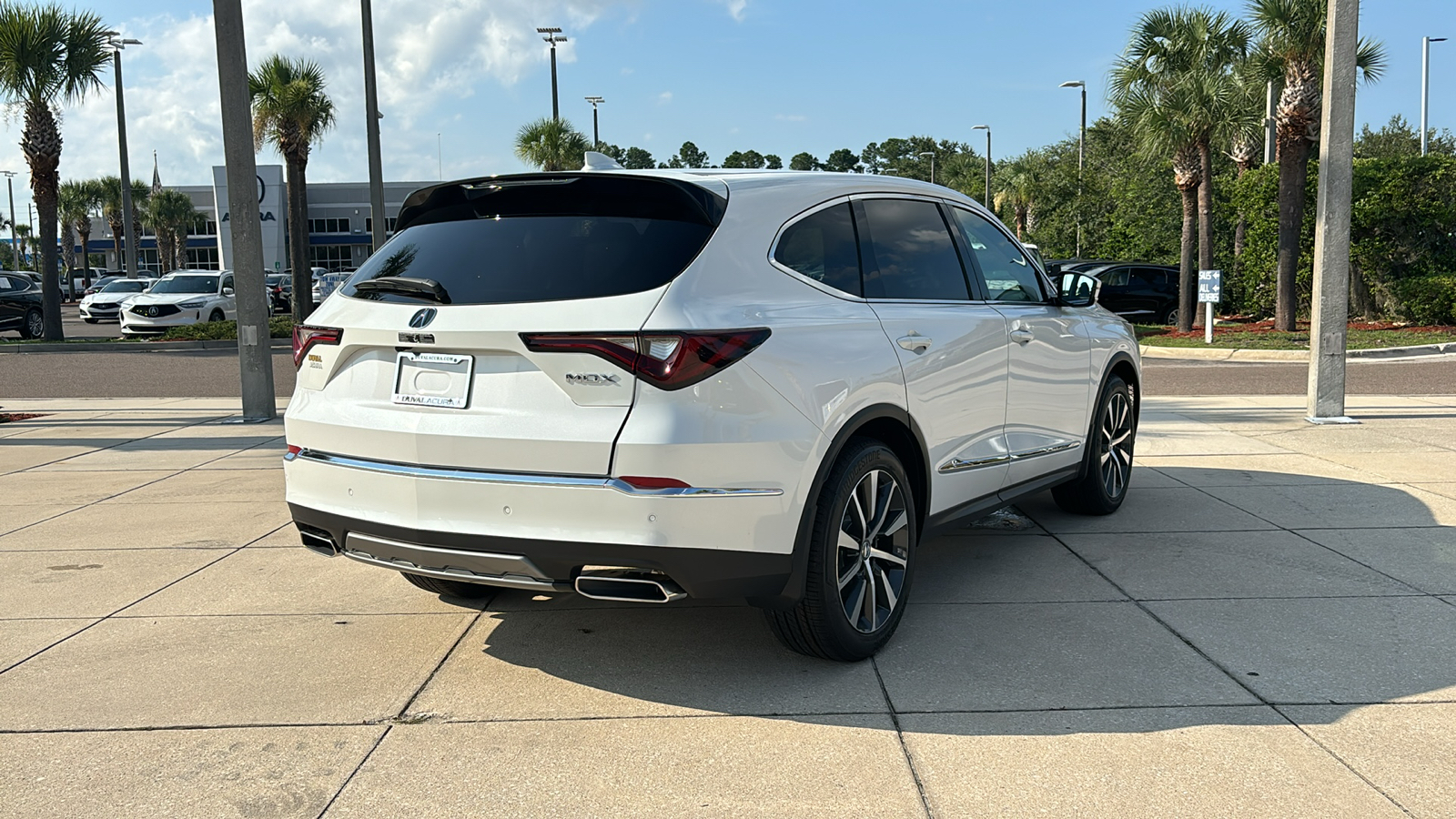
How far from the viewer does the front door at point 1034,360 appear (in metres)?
5.48

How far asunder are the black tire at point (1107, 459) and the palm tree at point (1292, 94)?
1723 centimetres

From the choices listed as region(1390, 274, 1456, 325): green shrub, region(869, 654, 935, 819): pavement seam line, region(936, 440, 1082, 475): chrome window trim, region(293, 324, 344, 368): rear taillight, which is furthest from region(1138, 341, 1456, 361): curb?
region(293, 324, 344, 368): rear taillight

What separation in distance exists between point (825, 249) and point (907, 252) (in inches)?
25.1

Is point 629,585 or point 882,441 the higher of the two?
point 882,441

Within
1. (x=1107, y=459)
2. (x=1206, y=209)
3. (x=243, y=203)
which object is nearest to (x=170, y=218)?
(x=1206, y=209)

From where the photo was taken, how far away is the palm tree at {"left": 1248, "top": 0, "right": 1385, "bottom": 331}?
68.9 ft

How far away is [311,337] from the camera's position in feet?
14.1

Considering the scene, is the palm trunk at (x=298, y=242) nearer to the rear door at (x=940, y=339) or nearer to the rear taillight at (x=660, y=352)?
the rear door at (x=940, y=339)

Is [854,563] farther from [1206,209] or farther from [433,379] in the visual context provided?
[1206,209]

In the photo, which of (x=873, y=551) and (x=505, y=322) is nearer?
(x=505, y=322)

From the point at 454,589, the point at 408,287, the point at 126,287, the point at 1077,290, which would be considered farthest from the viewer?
the point at 126,287

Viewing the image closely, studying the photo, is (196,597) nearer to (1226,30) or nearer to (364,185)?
(1226,30)

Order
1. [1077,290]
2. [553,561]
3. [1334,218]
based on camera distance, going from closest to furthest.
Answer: [553,561]
[1077,290]
[1334,218]

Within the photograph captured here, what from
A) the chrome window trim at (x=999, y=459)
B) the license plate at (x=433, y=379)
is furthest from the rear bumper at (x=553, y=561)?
the chrome window trim at (x=999, y=459)
